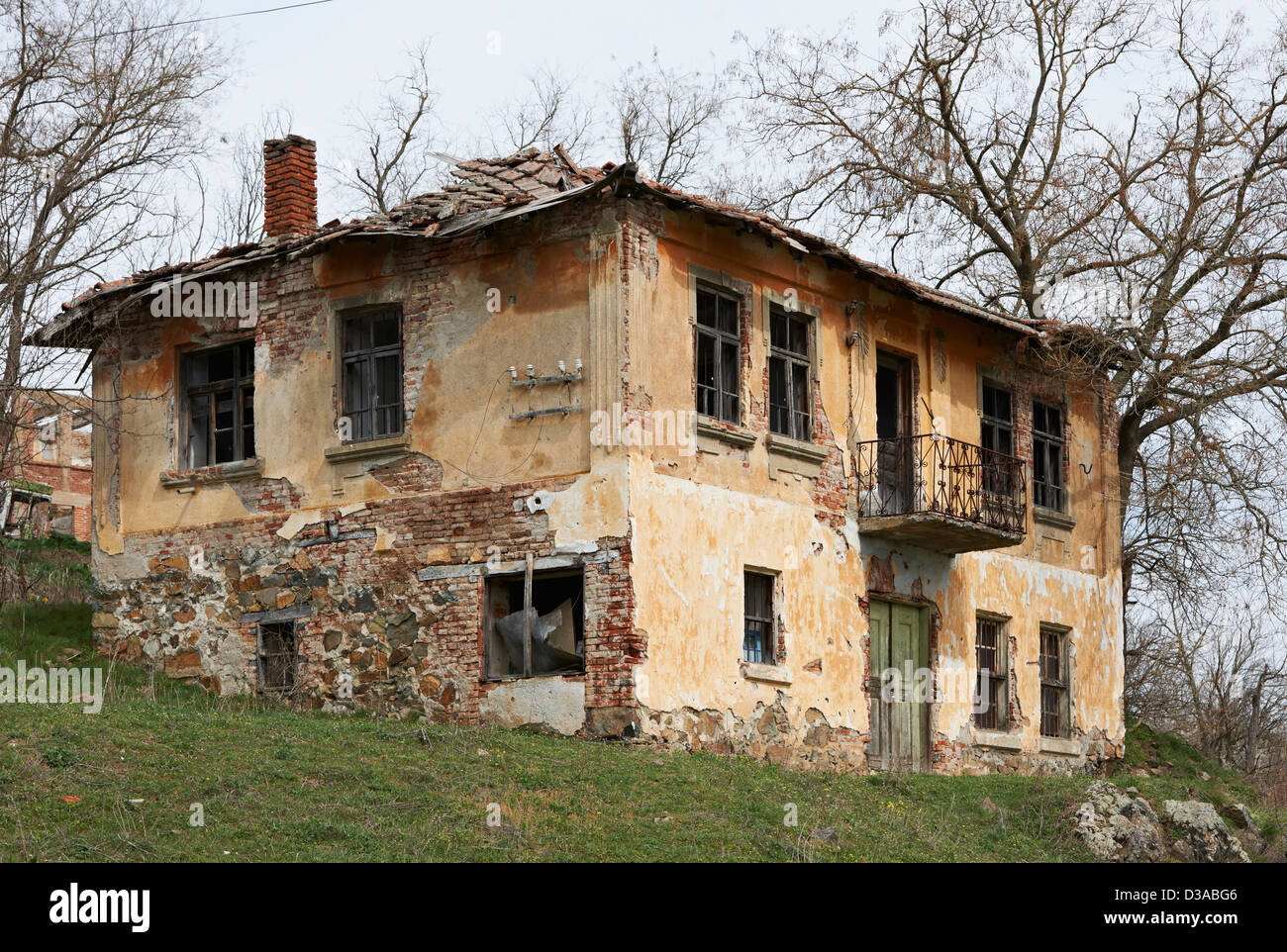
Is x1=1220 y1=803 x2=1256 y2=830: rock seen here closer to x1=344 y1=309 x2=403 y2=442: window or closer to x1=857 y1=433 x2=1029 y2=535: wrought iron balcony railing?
x1=857 y1=433 x2=1029 y2=535: wrought iron balcony railing

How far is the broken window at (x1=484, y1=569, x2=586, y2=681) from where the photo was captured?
685 inches

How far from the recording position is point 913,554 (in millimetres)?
20609

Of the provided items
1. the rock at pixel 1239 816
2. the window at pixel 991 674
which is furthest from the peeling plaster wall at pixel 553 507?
the rock at pixel 1239 816

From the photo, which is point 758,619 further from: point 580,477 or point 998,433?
point 998,433

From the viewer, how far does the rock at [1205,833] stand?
15719 millimetres

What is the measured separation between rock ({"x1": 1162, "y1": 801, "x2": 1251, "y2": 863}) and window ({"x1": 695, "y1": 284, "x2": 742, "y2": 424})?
20.0ft

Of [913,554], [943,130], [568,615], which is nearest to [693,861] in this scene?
[568,615]

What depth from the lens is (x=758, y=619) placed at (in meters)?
18.3

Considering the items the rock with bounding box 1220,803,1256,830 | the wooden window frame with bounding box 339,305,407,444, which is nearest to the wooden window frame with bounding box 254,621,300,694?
the wooden window frame with bounding box 339,305,407,444

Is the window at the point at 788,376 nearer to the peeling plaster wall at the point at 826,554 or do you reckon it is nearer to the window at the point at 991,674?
the peeling plaster wall at the point at 826,554

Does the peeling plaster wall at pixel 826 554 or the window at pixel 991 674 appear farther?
the window at pixel 991 674

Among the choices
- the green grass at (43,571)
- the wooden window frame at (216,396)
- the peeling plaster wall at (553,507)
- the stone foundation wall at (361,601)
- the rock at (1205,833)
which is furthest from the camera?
Result: the green grass at (43,571)

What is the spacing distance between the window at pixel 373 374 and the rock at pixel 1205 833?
361 inches

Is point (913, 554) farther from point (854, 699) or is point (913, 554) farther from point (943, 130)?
point (943, 130)
